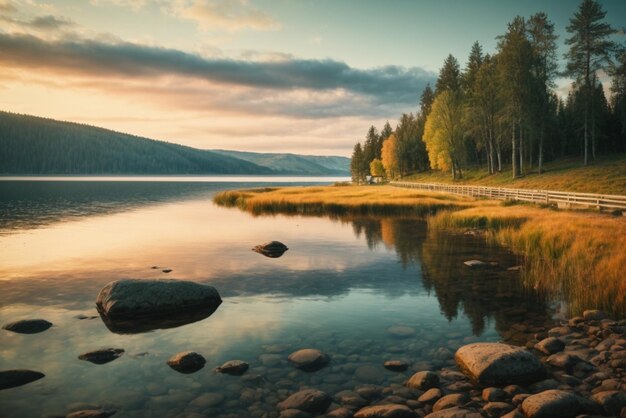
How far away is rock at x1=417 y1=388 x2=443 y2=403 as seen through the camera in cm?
723

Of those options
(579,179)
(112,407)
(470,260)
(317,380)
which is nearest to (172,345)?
(112,407)

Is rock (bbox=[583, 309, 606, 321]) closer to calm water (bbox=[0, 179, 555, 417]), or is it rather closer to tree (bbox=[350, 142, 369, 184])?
calm water (bbox=[0, 179, 555, 417])

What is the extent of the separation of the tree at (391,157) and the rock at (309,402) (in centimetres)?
9761

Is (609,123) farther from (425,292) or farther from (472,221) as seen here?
(425,292)

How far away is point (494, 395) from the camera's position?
7227 millimetres

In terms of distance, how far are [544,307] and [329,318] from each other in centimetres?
646

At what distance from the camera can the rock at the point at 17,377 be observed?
8.20 meters

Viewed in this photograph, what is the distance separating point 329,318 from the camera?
1227cm

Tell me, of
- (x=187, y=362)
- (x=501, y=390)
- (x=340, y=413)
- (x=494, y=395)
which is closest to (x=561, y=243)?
(x=501, y=390)

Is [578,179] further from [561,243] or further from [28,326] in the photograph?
[28,326]

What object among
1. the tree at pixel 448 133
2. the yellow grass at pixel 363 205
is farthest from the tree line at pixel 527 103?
the yellow grass at pixel 363 205

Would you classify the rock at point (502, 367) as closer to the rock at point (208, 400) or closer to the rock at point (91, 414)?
the rock at point (208, 400)

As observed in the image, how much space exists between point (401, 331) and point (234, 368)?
4.58 metres

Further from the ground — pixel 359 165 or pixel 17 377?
pixel 359 165
